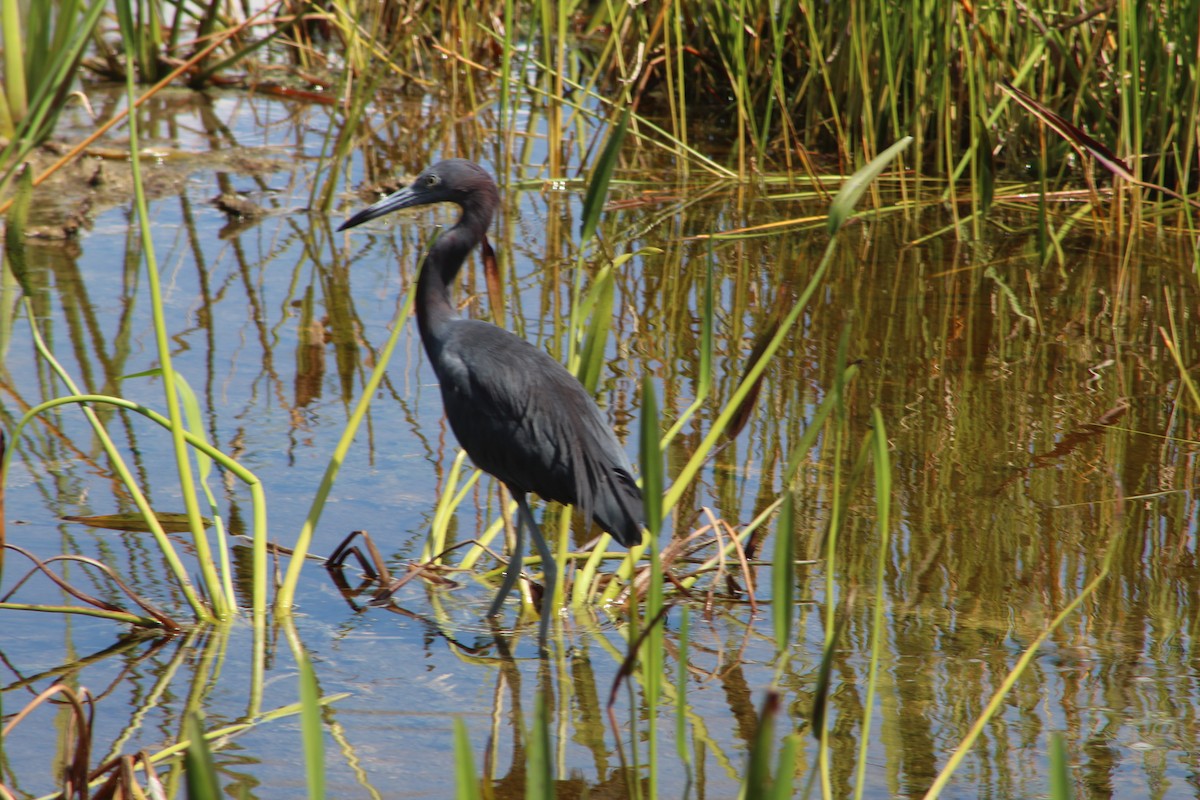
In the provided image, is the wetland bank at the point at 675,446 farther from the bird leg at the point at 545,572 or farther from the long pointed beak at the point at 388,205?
the long pointed beak at the point at 388,205

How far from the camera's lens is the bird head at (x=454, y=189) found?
391cm

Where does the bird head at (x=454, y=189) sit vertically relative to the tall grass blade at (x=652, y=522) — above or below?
above

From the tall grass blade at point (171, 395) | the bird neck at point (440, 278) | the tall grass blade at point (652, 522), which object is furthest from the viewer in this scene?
the bird neck at point (440, 278)

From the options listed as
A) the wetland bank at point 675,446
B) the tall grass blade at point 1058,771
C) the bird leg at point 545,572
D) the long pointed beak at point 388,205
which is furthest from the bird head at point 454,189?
the tall grass blade at point 1058,771

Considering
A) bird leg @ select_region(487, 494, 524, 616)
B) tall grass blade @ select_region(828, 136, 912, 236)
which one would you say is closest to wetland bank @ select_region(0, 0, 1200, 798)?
Answer: bird leg @ select_region(487, 494, 524, 616)

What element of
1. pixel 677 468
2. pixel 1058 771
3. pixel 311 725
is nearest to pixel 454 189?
pixel 677 468

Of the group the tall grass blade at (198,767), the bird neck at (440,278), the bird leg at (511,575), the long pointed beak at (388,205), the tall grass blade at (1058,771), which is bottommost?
the bird leg at (511,575)

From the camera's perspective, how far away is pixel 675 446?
14.2 feet

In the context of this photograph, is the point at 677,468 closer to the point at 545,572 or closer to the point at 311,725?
the point at 545,572

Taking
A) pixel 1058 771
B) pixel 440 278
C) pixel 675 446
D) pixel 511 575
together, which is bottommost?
pixel 511 575

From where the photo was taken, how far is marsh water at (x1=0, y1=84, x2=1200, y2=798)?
2.82 meters

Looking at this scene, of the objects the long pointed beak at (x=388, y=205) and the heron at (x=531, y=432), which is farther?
the long pointed beak at (x=388, y=205)

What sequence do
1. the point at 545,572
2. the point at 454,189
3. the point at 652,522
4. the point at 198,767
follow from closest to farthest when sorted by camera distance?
the point at 198,767 < the point at 652,522 < the point at 545,572 < the point at 454,189

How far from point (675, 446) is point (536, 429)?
1073 mm
